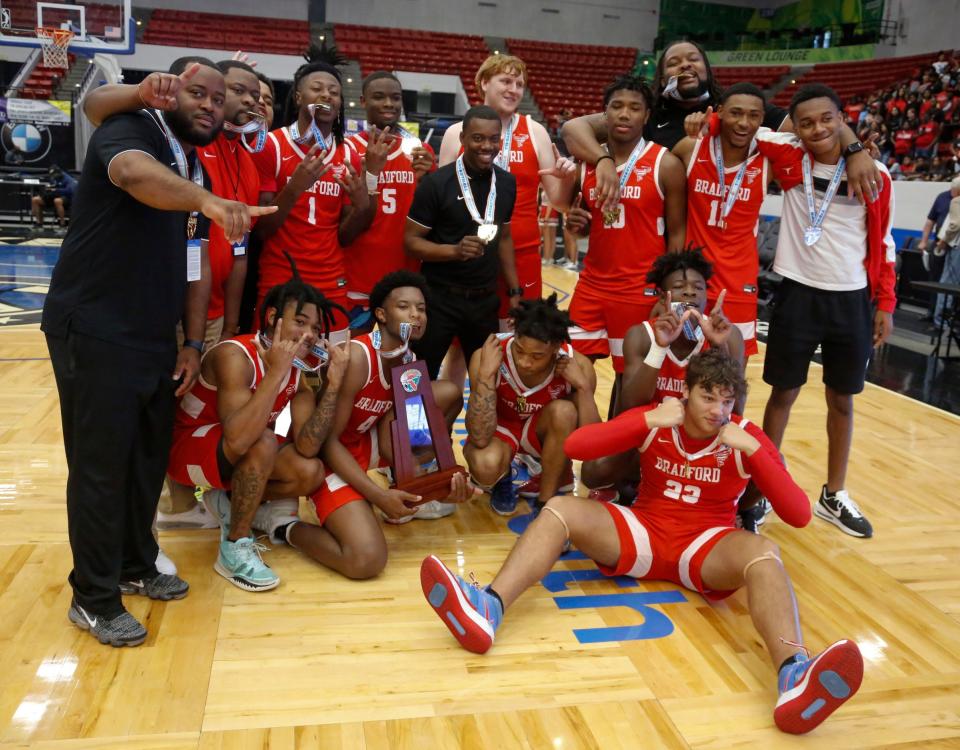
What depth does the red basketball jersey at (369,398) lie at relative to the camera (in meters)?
3.49

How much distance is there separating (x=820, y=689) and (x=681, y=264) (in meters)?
1.80

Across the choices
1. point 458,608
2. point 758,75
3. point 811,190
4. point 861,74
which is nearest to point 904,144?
point 861,74

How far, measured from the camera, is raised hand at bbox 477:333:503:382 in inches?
142

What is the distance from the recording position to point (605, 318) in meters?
4.00

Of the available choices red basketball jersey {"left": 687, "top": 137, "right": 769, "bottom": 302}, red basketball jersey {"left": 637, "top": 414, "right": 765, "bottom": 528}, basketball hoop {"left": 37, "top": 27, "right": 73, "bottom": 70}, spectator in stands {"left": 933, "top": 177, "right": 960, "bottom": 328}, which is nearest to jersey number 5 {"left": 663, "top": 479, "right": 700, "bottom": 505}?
red basketball jersey {"left": 637, "top": 414, "right": 765, "bottom": 528}

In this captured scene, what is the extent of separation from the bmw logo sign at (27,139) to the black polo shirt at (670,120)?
16.9 meters

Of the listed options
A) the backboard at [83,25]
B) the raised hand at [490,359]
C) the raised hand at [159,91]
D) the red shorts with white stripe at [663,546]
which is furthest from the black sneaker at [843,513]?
the backboard at [83,25]

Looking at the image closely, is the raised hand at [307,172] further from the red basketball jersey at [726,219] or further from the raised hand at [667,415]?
the raised hand at [667,415]

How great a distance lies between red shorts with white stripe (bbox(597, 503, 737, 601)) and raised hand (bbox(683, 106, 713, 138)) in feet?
5.65

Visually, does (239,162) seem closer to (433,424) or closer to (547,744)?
(433,424)

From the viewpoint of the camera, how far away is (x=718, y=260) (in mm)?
3752

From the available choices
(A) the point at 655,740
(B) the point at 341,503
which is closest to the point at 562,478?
(B) the point at 341,503

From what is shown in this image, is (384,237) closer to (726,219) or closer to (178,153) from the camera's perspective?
(726,219)

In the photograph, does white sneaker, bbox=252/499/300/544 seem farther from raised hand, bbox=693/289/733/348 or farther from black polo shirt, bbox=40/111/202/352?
raised hand, bbox=693/289/733/348
